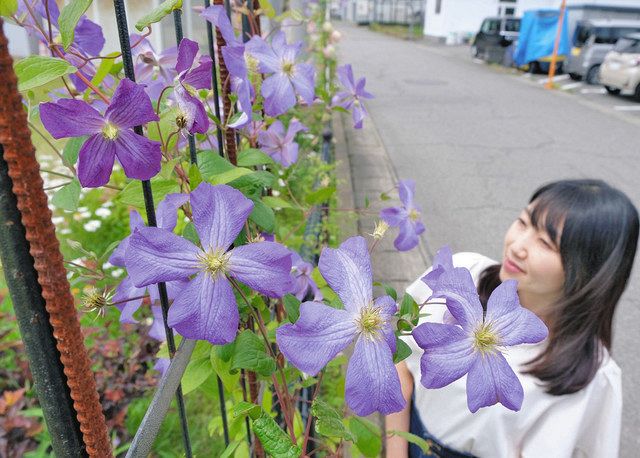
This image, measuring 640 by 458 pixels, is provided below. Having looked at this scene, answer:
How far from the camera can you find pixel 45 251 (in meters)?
0.34

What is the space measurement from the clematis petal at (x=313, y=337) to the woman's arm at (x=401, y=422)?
91 cm

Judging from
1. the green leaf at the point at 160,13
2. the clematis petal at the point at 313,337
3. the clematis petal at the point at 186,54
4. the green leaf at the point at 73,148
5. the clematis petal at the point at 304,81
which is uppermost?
the green leaf at the point at 160,13

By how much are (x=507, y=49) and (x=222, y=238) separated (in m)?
14.8

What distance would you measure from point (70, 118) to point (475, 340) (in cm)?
44

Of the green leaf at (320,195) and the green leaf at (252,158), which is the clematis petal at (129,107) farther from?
the green leaf at (320,195)

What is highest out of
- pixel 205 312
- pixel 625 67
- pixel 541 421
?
pixel 205 312

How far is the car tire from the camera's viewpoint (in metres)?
10.7

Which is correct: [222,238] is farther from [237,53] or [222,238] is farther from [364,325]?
[237,53]

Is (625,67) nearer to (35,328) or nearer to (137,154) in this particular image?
(137,154)

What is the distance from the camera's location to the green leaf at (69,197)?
58cm

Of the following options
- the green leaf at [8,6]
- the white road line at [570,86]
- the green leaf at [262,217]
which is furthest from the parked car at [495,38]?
the green leaf at [8,6]

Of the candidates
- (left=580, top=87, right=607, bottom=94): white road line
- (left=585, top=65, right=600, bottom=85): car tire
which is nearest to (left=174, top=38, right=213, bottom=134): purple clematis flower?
(left=580, top=87, right=607, bottom=94): white road line

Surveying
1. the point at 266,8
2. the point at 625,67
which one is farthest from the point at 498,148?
the point at 266,8

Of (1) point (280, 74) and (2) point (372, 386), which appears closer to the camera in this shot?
(2) point (372, 386)
